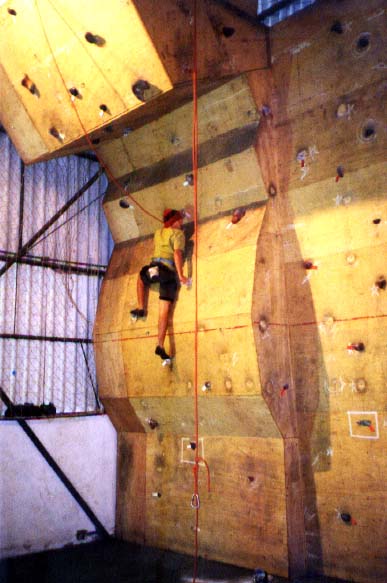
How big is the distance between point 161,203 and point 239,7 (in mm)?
1828

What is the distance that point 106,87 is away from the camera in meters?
4.82

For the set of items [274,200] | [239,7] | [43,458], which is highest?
[239,7]

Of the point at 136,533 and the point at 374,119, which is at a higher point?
the point at 374,119

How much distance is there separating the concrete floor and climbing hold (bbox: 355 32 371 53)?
4.09 m

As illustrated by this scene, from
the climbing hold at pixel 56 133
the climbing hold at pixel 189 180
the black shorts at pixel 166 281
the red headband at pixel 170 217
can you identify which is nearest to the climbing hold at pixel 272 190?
the climbing hold at pixel 189 180

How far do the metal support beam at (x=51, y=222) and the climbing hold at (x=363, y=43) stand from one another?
3.12m

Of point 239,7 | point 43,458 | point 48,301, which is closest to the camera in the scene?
point 239,7

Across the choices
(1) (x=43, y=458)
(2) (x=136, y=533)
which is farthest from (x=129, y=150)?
(2) (x=136, y=533)

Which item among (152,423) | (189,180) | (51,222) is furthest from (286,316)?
(51,222)

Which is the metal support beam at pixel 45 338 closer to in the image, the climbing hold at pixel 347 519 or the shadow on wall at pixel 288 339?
the shadow on wall at pixel 288 339

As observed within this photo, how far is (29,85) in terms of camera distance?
17.3 ft

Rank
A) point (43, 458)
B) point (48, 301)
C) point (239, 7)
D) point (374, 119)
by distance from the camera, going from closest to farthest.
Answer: point (374, 119)
point (239, 7)
point (43, 458)
point (48, 301)

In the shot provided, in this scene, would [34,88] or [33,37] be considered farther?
[34,88]

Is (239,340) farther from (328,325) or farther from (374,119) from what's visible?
(374,119)
